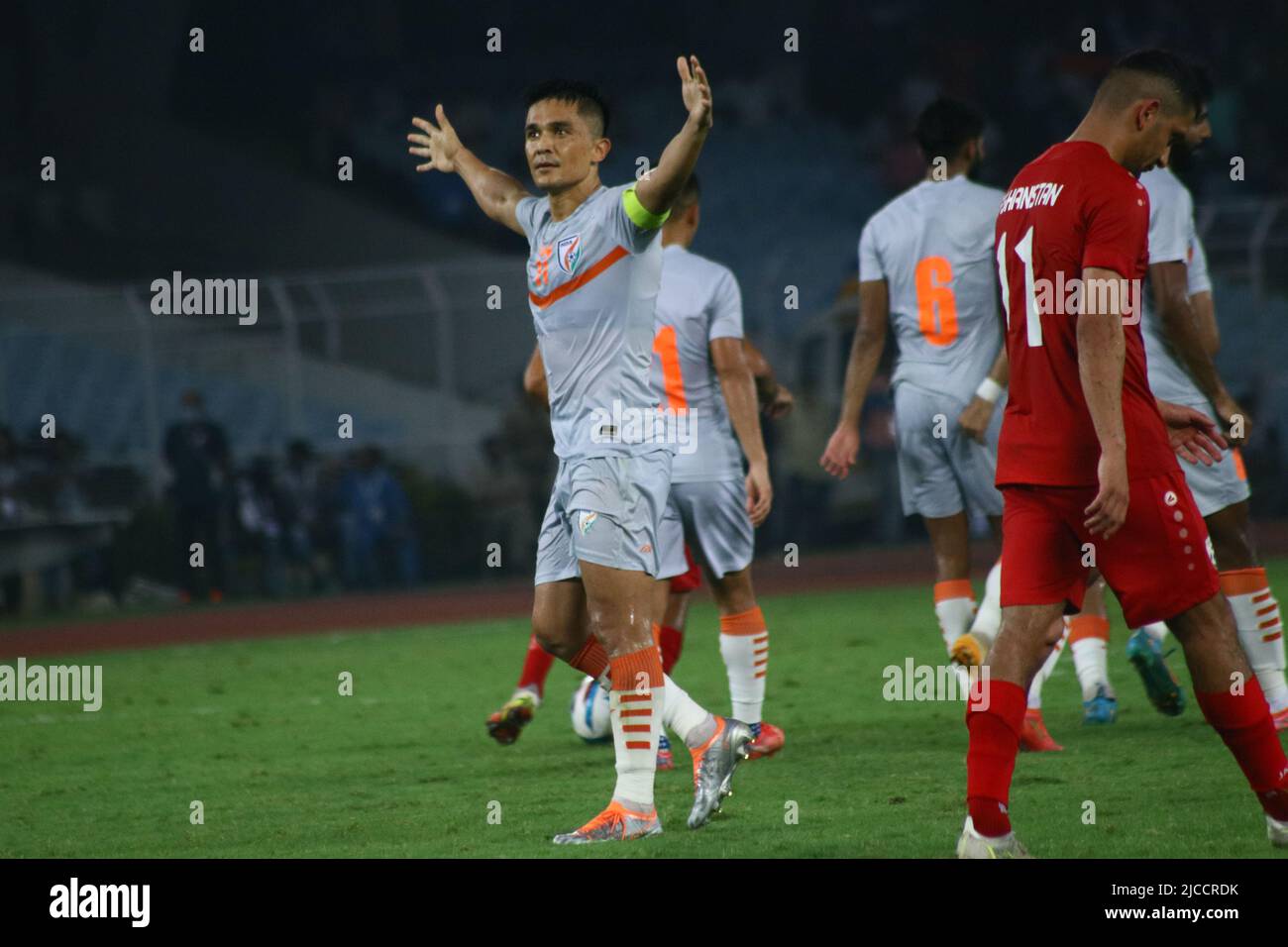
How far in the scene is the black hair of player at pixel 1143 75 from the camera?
4844 millimetres

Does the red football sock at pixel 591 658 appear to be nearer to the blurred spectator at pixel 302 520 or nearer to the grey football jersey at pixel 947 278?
the grey football jersey at pixel 947 278

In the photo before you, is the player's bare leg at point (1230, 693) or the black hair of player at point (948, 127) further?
the black hair of player at point (948, 127)

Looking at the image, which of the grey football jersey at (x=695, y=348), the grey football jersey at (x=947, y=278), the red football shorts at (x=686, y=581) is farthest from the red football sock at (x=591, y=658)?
the grey football jersey at (x=947, y=278)

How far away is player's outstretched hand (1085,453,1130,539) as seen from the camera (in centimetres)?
456

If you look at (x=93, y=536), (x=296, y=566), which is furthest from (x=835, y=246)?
(x=93, y=536)

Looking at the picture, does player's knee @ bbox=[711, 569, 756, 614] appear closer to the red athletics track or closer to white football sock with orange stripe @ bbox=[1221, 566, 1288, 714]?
white football sock with orange stripe @ bbox=[1221, 566, 1288, 714]

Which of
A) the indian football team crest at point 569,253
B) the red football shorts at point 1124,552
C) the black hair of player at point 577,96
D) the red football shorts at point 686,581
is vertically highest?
the black hair of player at point 577,96

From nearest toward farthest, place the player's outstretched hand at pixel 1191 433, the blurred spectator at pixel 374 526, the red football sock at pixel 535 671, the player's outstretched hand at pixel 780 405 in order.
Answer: the player's outstretched hand at pixel 1191 433
the player's outstretched hand at pixel 780 405
the red football sock at pixel 535 671
the blurred spectator at pixel 374 526

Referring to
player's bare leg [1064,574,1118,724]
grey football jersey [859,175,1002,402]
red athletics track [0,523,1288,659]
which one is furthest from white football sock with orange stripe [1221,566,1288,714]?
red athletics track [0,523,1288,659]

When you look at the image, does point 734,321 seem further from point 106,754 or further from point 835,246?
point 835,246

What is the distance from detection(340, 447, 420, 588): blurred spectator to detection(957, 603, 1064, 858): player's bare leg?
13.9 meters

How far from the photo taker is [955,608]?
7.30 m

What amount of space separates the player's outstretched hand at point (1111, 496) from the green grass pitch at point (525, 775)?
37.3 inches

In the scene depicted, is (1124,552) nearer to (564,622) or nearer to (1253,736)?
(1253,736)
